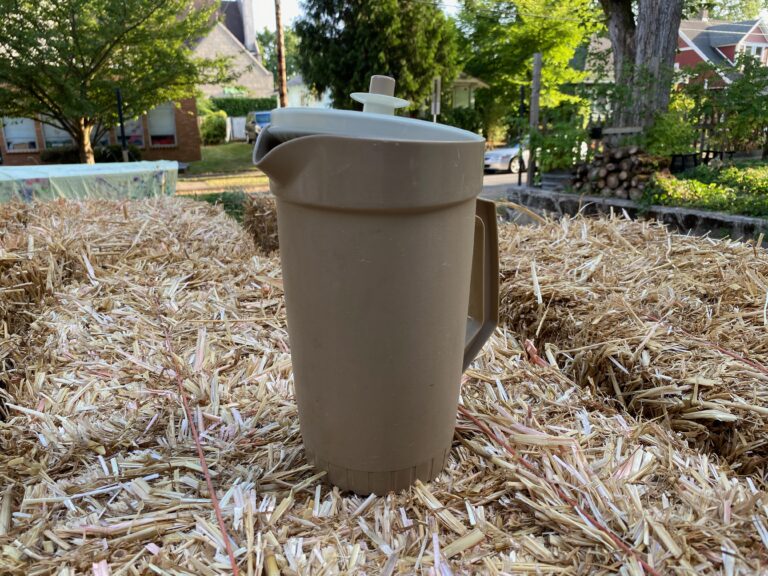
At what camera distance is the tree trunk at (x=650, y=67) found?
10.3 meters

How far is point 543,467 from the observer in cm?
196

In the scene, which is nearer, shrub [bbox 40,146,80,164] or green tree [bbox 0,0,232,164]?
green tree [bbox 0,0,232,164]

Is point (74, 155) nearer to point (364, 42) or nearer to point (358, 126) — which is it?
point (364, 42)

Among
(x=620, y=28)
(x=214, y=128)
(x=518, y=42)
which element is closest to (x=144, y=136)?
(x=214, y=128)

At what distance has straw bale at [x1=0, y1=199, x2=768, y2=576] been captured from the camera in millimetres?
1595

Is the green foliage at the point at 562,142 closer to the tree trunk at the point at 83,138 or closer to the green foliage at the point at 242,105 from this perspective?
the tree trunk at the point at 83,138

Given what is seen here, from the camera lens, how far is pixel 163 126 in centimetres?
2350

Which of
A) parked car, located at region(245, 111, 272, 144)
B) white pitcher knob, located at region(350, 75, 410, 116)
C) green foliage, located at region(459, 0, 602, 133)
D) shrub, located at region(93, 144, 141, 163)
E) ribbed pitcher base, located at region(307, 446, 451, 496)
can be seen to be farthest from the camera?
parked car, located at region(245, 111, 272, 144)

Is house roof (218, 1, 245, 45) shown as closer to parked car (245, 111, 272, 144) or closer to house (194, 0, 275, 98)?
house (194, 0, 275, 98)

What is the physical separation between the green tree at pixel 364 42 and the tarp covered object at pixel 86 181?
40.8 feet

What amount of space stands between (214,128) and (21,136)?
1089 centimetres

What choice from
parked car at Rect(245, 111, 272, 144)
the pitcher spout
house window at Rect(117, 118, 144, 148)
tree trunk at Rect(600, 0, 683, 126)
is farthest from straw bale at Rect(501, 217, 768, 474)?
parked car at Rect(245, 111, 272, 144)

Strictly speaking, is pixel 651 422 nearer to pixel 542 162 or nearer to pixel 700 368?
pixel 700 368

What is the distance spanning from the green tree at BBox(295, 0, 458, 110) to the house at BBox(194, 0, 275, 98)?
320 inches
